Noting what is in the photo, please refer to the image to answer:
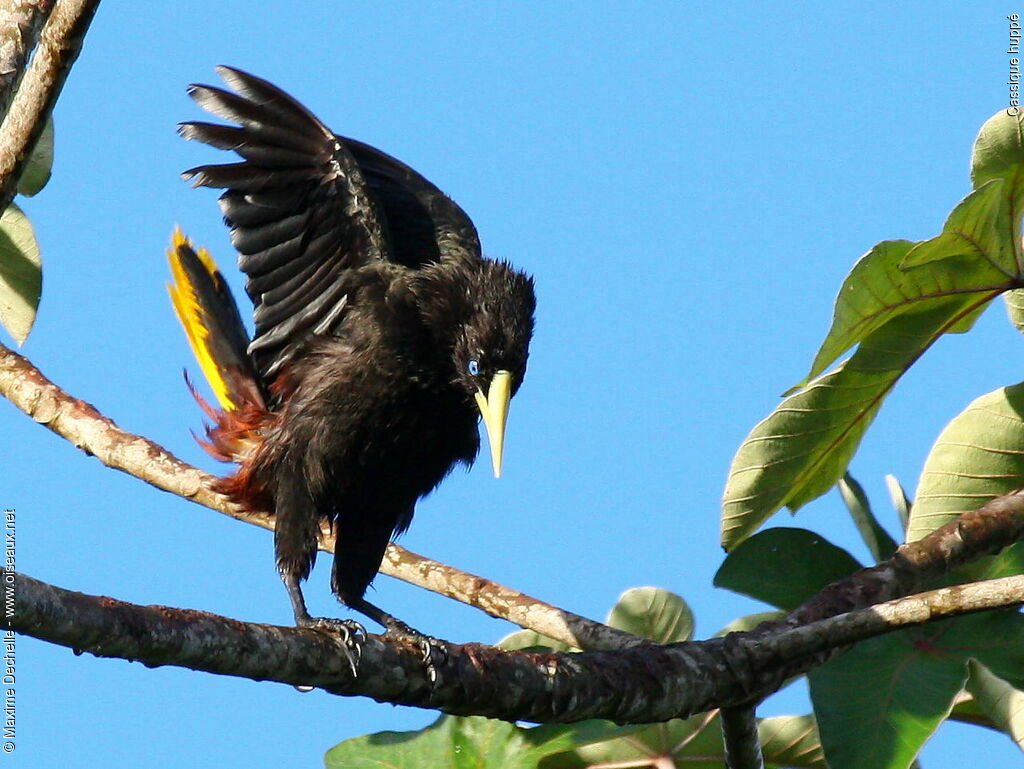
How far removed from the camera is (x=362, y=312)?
4.14 meters

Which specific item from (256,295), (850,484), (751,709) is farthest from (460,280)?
(751,709)

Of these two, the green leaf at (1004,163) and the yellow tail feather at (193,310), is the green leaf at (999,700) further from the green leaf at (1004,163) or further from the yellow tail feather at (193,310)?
the yellow tail feather at (193,310)

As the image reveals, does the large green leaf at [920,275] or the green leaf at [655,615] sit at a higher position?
the large green leaf at [920,275]

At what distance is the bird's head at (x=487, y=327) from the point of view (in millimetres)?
3842

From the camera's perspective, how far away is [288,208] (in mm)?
4117

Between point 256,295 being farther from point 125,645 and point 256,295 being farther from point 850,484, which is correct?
point 125,645

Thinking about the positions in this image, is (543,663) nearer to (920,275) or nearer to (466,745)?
(466,745)

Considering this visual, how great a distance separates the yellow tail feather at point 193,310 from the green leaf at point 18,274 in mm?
927

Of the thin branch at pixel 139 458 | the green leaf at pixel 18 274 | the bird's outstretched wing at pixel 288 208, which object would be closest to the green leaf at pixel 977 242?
the thin branch at pixel 139 458

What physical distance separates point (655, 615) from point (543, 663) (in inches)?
25.3

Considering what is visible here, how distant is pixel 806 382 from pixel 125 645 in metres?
1.53

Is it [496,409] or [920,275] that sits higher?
[496,409]

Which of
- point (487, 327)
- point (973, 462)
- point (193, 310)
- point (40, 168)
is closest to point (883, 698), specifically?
point (973, 462)

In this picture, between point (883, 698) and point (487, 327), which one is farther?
point (487, 327)
